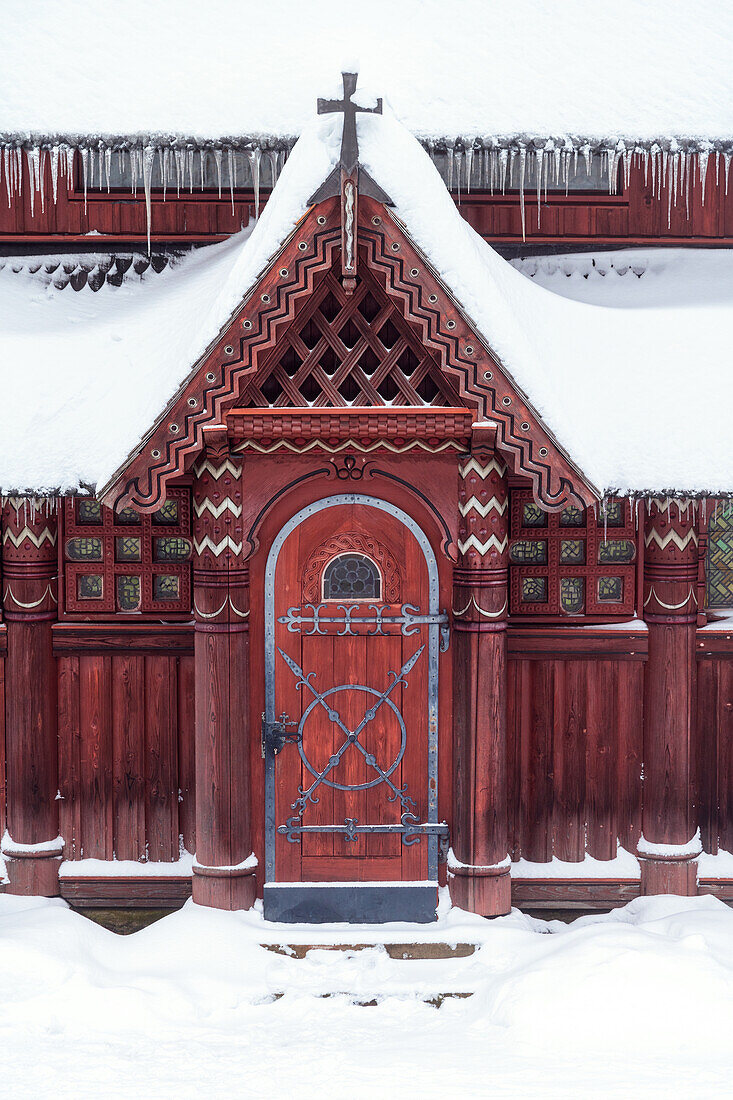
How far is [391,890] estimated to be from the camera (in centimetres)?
644

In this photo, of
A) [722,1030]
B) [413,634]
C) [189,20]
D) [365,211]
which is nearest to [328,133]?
[365,211]

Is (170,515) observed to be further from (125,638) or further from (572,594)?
(572,594)

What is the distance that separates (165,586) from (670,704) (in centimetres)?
371

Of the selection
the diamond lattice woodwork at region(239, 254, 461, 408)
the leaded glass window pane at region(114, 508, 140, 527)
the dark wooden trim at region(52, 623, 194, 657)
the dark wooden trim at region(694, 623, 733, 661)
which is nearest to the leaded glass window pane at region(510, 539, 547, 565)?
the dark wooden trim at region(694, 623, 733, 661)

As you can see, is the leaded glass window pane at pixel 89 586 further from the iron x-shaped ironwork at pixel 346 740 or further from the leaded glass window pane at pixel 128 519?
the iron x-shaped ironwork at pixel 346 740

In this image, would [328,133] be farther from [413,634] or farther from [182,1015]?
[182,1015]

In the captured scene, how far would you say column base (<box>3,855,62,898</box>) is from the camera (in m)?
6.87

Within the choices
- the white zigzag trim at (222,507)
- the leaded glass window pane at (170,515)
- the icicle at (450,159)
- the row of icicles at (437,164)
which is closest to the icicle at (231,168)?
the row of icicles at (437,164)

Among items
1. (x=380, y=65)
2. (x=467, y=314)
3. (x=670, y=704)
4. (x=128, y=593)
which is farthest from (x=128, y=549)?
(x=380, y=65)

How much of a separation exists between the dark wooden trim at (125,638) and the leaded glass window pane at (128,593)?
0.13 meters

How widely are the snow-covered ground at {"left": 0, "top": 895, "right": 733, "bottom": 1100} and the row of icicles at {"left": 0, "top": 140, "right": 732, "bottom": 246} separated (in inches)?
205

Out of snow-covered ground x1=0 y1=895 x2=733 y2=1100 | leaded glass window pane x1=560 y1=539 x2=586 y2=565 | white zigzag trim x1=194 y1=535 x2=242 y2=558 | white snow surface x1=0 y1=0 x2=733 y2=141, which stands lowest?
snow-covered ground x1=0 y1=895 x2=733 y2=1100

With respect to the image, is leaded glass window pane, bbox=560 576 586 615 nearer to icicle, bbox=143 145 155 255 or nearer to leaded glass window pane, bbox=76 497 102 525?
leaded glass window pane, bbox=76 497 102 525

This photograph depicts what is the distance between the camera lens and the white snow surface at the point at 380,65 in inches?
299
